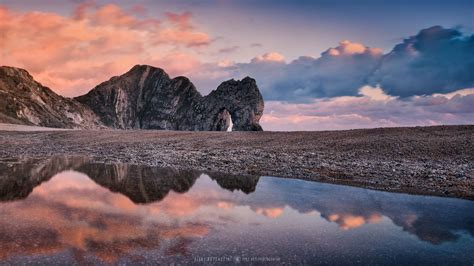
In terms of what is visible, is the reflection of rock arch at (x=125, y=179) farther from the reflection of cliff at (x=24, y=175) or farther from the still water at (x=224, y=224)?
the still water at (x=224, y=224)

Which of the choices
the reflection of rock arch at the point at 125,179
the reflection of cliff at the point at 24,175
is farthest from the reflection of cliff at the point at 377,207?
the reflection of cliff at the point at 24,175

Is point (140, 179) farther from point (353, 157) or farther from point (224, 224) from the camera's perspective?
point (353, 157)

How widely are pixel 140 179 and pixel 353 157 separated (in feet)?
60.8

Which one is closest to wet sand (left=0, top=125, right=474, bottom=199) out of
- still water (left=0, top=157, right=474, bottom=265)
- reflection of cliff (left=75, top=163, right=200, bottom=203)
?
reflection of cliff (left=75, top=163, right=200, bottom=203)

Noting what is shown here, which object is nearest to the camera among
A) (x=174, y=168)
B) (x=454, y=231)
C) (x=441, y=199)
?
(x=454, y=231)

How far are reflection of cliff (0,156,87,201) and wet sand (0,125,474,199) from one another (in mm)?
5015

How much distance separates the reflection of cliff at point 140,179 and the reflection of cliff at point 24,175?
2.44 metres

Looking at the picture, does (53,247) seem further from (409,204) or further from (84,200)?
(409,204)

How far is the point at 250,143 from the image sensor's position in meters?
46.9

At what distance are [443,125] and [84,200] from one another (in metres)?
41.3

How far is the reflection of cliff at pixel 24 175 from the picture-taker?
20022mm

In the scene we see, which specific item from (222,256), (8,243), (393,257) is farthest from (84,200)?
(393,257)

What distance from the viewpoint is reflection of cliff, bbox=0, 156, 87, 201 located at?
20.0 m

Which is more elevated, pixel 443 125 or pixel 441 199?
pixel 443 125
